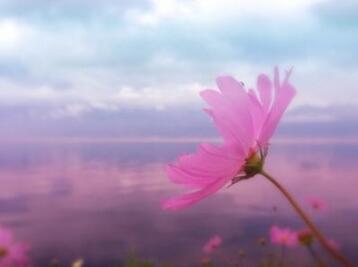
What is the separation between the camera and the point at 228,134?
41 cm

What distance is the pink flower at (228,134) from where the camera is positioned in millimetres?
394

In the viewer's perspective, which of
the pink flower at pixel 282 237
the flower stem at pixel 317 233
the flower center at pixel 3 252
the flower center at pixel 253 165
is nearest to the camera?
the flower stem at pixel 317 233

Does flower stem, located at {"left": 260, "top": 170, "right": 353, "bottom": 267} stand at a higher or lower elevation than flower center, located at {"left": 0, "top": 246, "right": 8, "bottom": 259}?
higher

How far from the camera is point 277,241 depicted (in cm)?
207

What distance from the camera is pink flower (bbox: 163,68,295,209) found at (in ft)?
1.29

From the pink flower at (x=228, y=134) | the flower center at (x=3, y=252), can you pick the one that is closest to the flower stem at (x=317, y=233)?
the pink flower at (x=228, y=134)

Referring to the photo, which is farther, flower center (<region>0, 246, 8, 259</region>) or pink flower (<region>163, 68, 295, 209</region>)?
flower center (<region>0, 246, 8, 259</region>)

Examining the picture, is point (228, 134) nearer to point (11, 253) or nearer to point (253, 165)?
point (253, 165)

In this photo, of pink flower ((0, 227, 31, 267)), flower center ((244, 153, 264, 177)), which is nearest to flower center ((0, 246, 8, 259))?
pink flower ((0, 227, 31, 267))

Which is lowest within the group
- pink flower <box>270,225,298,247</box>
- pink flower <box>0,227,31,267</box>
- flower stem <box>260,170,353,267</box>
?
pink flower <box>270,225,298,247</box>

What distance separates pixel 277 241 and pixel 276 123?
1.73 meters

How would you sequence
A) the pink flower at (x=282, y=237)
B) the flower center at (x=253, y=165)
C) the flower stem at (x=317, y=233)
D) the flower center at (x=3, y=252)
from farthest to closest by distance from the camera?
the pink flower at (x=282, y=237) < the flower center at (x=3, y=252) < the flower center at (x=253, y=165) < the flower stem at (x=317, y=233)

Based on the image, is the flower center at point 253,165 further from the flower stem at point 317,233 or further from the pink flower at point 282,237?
the pink flower at point 282,237

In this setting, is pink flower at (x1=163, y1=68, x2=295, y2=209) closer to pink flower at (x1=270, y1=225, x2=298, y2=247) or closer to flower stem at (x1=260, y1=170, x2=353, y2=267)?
flower stem at (x1=260, y1=170, x2=353, y2=267)
